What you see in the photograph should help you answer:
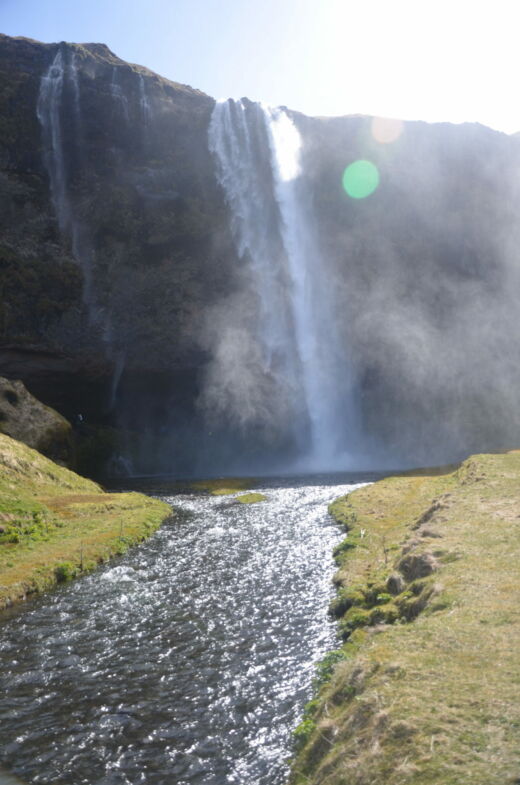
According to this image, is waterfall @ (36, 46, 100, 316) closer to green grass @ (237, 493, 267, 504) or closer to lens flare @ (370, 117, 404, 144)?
green grass @ (237, 493, 267, 504)

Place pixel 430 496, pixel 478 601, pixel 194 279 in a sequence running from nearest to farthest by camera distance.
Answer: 1. pixel 478 601
2. pixel 430 496
3. pixel 194 279

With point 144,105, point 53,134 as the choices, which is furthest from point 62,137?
point 144,105

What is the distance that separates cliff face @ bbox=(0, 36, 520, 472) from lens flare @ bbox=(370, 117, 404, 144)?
9.84 meters

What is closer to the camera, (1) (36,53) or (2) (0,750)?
(2) (0,750)

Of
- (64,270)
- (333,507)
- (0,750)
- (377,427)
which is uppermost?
(64,270)

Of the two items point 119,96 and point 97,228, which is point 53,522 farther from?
point 119,96

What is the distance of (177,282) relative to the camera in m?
75.4

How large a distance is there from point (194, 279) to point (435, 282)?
38.6 meters

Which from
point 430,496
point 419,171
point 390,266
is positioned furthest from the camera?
point 419,171

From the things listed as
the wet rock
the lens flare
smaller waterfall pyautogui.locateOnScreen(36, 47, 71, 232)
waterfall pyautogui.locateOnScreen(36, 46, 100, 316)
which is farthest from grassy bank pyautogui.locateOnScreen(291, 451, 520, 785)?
the lens flare

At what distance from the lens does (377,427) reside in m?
79.2

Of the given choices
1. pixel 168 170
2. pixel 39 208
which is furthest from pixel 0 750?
pixel 168 170

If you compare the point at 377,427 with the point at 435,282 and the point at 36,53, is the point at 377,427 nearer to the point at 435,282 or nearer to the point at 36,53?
the point at 435,282

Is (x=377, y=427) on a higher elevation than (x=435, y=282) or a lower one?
lower
